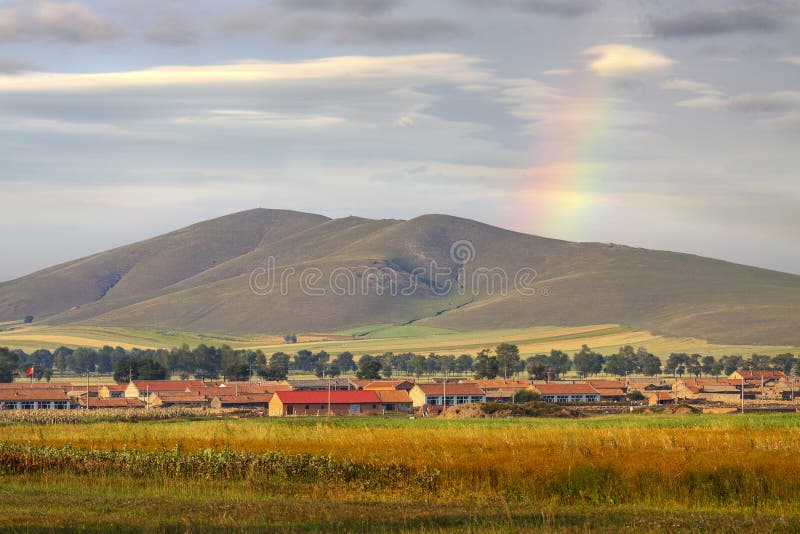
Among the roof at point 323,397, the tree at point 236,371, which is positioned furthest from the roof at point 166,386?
the roof at point 323,397

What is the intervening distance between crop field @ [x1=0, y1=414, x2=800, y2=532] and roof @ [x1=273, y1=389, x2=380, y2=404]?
72.4m

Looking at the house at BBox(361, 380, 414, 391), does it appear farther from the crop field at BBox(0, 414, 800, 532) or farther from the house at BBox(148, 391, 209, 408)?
the crop field at BBox(0, 414, 800, 532)

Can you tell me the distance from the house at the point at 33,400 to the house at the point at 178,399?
10.1 metres

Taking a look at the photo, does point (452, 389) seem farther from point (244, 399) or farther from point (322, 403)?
point (244, 399)

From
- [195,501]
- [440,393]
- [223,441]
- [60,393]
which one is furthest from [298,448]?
[60,393]

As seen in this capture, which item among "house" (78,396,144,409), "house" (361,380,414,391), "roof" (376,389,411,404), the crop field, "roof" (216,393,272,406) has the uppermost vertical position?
the crop field

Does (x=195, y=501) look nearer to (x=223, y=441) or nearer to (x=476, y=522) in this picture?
(x=476, y=522)

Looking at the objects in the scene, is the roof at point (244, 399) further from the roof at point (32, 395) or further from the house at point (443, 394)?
the roof at point (32, 395)

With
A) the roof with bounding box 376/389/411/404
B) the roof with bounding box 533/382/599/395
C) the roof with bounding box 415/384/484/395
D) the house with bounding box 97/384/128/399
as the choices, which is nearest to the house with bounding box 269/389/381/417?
the roof with bounding box 376/389/411/404

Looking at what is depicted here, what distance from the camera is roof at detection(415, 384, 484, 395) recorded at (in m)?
128

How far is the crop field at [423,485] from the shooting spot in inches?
894

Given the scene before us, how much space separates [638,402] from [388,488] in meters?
112

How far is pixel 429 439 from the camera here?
138ft

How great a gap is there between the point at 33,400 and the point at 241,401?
2431 centimetres
